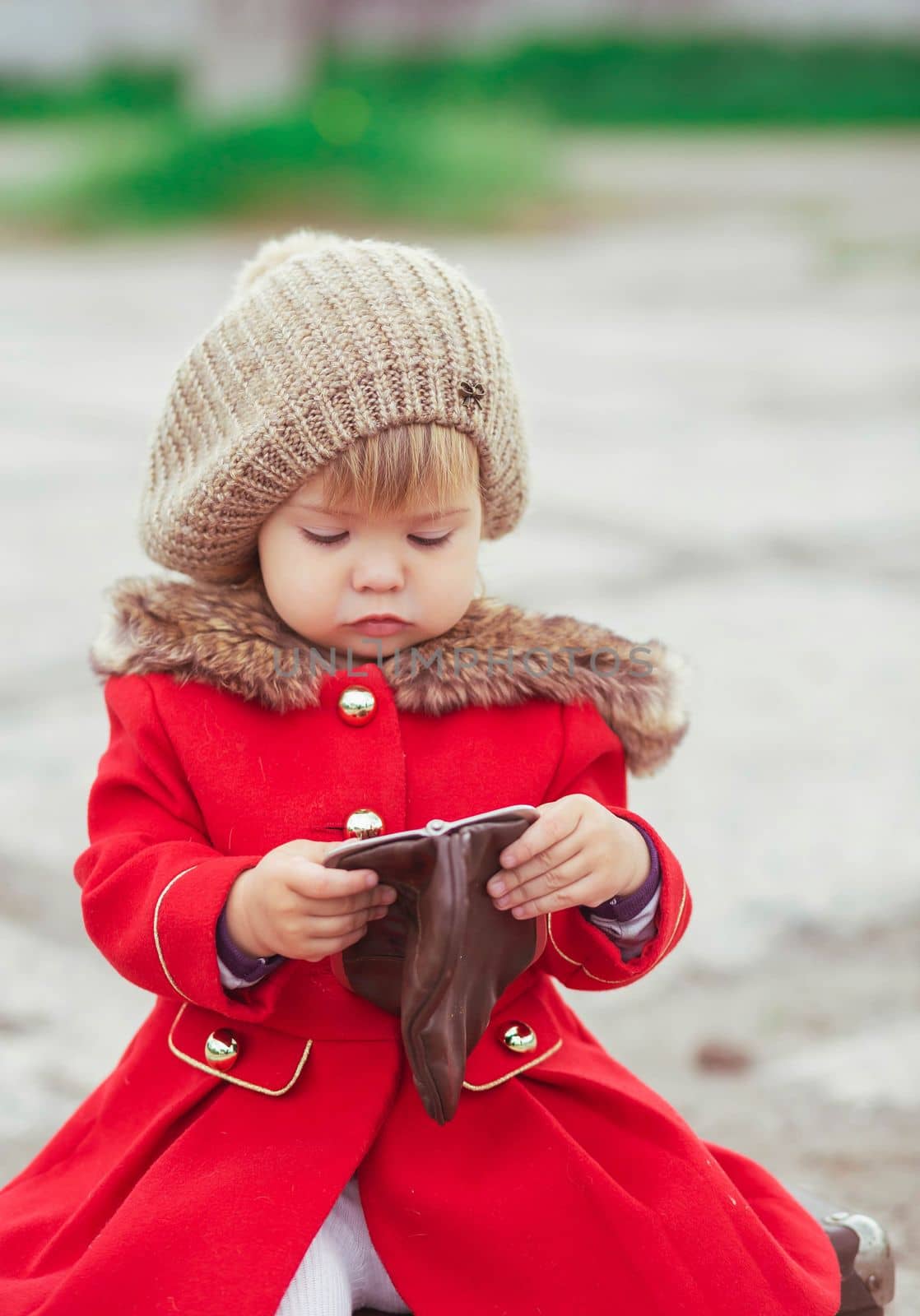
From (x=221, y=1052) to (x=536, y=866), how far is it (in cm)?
33

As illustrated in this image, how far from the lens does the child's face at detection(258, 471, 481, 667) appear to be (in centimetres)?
152

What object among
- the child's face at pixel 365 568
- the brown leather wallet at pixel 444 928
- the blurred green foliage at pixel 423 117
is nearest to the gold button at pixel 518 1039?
the brown leather wallet at pixel 444 928

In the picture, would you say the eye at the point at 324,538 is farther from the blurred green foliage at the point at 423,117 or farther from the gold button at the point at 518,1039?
the blurred green foliage at the point at 423,117

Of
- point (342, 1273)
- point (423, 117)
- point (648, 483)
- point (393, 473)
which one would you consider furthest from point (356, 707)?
point (423, 117)

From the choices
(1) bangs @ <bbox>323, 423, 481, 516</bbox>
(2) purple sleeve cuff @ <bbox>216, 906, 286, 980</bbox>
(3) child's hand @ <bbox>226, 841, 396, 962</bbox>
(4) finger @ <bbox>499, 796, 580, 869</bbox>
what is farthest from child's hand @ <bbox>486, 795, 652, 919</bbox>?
(1) bangs @ <bbox>323, 423, 481, 516</bbox>

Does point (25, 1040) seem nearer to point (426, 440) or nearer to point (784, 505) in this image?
point (426, 440)

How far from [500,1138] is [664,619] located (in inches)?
85.3

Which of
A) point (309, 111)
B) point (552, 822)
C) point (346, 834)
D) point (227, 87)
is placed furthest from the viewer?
point (227, 87)

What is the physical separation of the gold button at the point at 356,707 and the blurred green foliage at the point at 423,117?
387 inches

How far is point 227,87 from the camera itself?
1281 cm

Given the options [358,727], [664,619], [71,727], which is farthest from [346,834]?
[664,619]

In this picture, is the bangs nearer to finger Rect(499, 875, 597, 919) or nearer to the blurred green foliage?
→ finger Rect(499, 875, 597, 919)

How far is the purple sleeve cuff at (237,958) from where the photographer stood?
1390 millimetres

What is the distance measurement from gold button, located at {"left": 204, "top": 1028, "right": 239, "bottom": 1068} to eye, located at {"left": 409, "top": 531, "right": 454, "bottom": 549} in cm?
47
